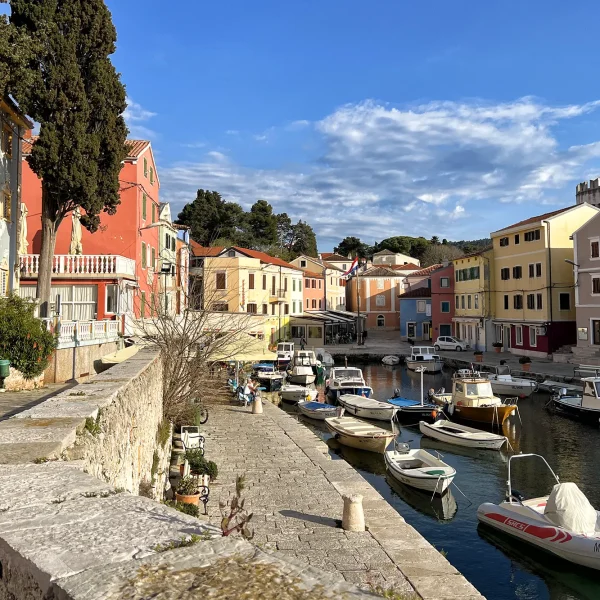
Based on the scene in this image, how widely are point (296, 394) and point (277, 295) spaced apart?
2757 cm

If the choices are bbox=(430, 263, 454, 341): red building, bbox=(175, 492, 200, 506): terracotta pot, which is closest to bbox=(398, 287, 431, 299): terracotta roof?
bbox=(430, 263, 454, 341): red building

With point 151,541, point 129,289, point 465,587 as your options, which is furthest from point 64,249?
point 151,541

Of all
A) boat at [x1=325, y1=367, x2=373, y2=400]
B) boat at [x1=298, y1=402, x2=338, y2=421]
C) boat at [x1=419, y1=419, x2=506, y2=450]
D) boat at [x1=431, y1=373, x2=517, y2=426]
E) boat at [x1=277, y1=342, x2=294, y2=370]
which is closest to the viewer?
boat at [x1=419, y1=419, x2=506, y2=450]

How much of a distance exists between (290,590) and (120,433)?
5.77 meters

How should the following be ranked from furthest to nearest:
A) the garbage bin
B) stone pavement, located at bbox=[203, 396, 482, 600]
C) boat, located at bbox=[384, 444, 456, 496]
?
boat, located at bbox=[384, 444, 456, 496]
the garbage bin
stone pavement, located at bbox=[203, 396, 482, 600]

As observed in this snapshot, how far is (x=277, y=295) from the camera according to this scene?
62656mm

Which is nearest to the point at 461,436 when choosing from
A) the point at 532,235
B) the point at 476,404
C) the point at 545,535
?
the point at 476,404

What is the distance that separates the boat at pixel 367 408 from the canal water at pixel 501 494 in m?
1.31

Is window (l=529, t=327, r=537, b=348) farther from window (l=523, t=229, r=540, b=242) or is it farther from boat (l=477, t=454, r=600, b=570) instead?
boat (l=477, t=454, r=600, b=570)

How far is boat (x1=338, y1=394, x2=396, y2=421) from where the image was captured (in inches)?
1182

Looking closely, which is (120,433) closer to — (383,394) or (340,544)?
(340,544)

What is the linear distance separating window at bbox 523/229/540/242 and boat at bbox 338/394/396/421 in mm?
25341

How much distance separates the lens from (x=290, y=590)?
2512mm

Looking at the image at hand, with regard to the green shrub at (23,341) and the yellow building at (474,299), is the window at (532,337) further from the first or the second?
the green shrub at (23,341)
